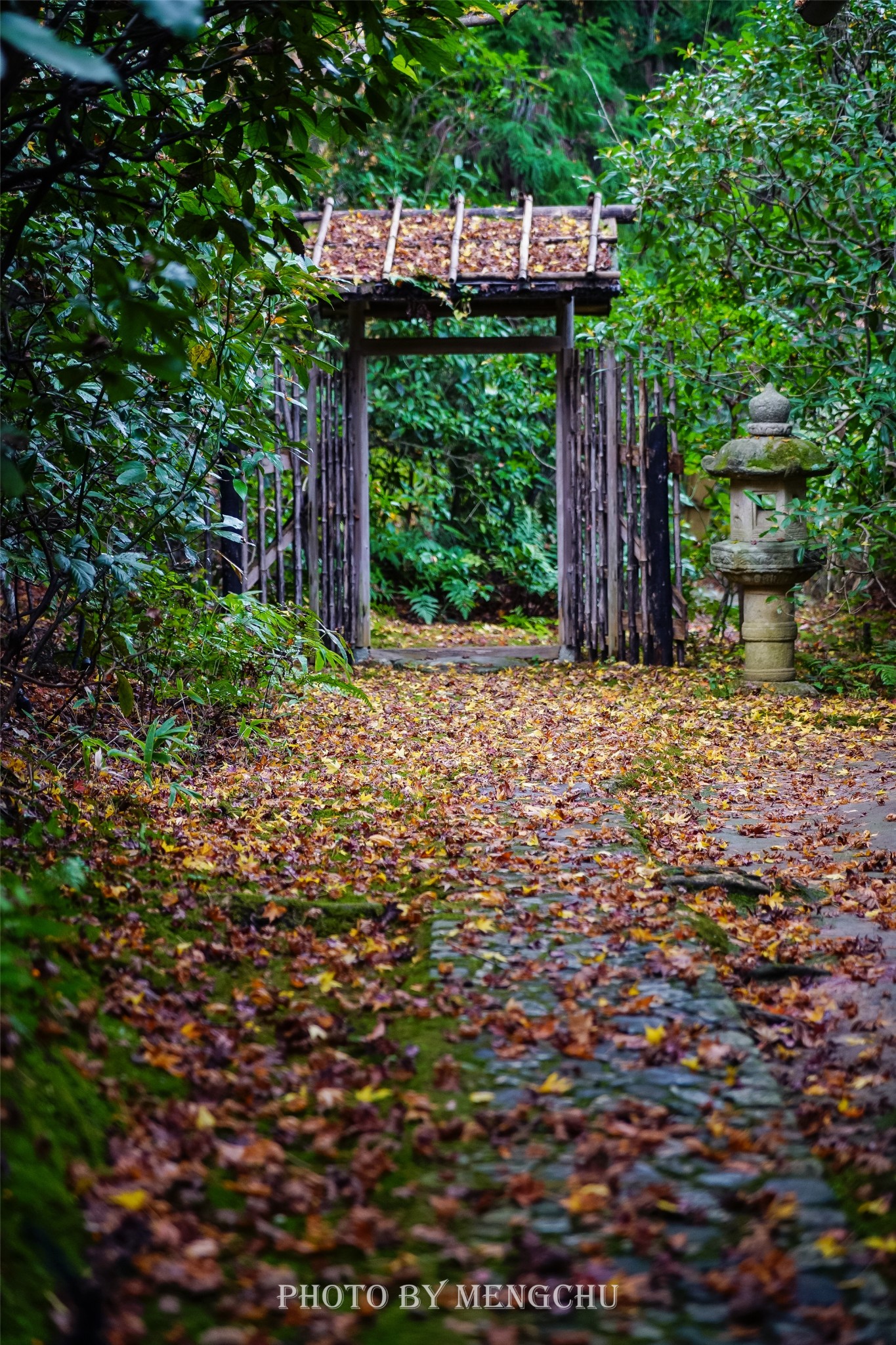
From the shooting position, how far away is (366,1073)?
2.32 metres

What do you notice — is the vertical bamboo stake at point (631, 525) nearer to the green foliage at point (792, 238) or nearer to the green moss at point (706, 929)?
the green foliage at point (792, 238)

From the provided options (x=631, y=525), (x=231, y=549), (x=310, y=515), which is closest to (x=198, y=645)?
(x=231, y=549)

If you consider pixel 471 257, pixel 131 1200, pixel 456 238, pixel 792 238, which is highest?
pixel 456 238

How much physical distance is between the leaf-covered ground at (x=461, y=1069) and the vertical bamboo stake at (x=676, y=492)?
429cm

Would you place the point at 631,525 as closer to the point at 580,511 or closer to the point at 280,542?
the point at 580,511

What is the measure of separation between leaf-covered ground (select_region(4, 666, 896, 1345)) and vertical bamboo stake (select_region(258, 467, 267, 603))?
11.4 ft

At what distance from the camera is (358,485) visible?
8.97m

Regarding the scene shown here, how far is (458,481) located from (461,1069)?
11.0 m

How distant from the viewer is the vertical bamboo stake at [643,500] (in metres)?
8.34

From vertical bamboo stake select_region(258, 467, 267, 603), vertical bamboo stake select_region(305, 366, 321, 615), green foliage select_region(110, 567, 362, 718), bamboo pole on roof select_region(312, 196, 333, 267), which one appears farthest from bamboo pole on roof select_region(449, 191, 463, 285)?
green foliage select_region(110, 567, 362, 718)

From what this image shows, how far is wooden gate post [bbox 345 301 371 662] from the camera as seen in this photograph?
885cm

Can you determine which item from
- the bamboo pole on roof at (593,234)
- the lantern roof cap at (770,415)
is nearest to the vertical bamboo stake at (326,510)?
the bamboo pole on roof at (593,234)

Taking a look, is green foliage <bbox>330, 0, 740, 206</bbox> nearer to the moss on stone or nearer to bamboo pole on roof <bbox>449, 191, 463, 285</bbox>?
bamboo pole on roof <bbox>449, 191, 463, 285</bbox>

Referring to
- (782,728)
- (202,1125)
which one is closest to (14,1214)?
(202,1125)
